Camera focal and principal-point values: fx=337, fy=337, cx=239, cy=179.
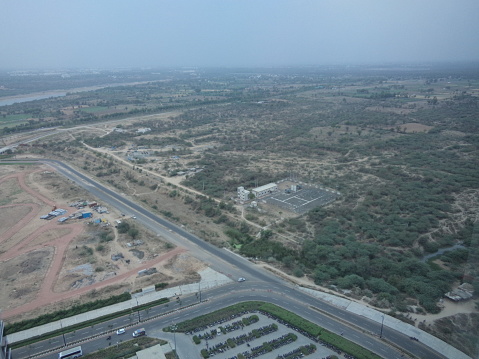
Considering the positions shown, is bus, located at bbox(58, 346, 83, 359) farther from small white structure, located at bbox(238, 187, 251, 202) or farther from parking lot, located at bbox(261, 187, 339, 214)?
small white structure, located at bbox(238, 187, 251, 202)

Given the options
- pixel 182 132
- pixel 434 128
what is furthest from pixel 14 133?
pixel 434 128

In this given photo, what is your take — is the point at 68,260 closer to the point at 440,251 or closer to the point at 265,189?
the point at 265,189

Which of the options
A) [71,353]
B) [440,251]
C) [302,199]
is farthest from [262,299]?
[302,199]

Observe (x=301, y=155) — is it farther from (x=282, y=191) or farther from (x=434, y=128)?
(x=434, y=128)

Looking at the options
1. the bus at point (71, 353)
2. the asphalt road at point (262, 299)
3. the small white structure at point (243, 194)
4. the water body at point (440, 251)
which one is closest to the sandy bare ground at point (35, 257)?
the asphalt road at point (262, 299)

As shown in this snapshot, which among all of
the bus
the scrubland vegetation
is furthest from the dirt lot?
the scrubland vegetation

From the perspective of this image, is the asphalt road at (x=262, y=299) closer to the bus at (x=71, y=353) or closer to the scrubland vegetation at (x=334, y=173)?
the bus at (x=71, y=353)

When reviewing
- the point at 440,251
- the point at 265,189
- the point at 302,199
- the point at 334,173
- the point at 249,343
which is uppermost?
the point at 334,173
